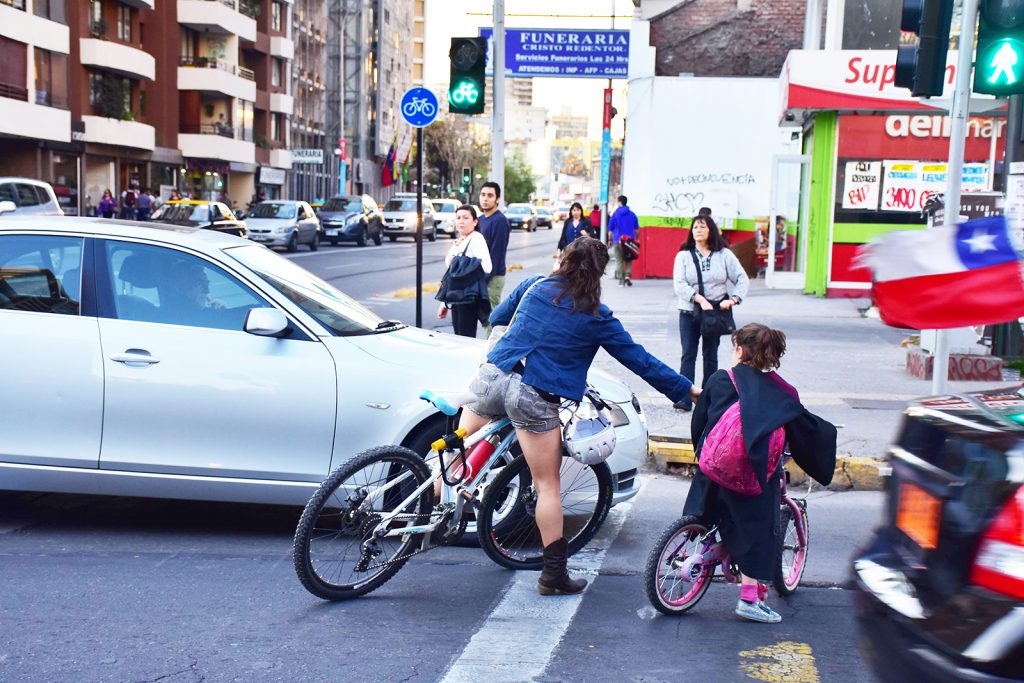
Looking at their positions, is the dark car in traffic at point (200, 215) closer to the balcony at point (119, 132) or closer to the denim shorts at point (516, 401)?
the balcony at point (119, 132)

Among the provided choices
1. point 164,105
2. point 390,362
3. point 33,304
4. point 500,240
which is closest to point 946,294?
point 390,362

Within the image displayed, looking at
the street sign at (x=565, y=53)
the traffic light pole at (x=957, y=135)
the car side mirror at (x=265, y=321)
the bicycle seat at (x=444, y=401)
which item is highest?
the street sign at (x=565, y=53)

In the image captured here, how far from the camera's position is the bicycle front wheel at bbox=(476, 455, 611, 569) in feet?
18.5

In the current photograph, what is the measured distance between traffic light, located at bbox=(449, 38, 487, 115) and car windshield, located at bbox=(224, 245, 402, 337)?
6498 mm

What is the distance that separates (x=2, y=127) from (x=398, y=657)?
122 feet

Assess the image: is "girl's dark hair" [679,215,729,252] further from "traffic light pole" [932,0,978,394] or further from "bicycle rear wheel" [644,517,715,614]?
"bicycle rear wheel" [644,517,715,614]

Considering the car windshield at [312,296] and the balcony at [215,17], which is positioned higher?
the balcony at [215,17]

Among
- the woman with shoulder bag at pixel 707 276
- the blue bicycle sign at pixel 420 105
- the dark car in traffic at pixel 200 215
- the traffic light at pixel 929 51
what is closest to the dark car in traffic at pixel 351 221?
the dark car in traffic at pixel 200 215

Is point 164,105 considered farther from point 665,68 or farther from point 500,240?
point 500,240

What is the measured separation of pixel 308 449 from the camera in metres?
6.06

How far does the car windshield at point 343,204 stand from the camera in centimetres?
4431

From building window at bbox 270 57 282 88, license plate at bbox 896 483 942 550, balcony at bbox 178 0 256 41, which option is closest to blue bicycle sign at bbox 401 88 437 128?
license plate at bbox 896 483 942 550

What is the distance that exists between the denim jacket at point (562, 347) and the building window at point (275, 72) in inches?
2498

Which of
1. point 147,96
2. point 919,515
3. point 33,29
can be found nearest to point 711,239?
point 919,515
